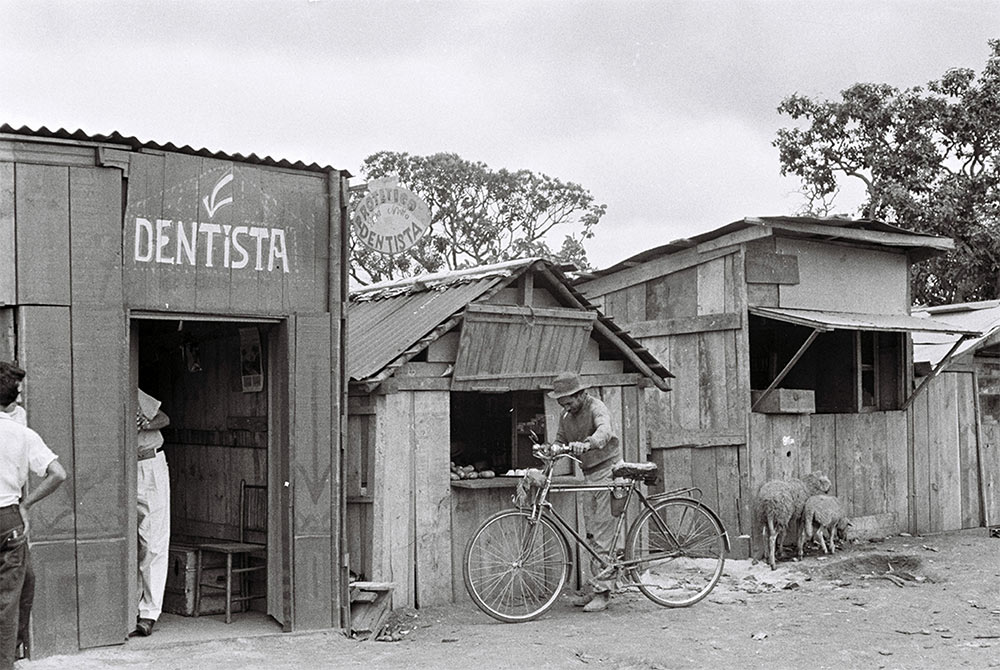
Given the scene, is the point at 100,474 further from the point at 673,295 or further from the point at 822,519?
the point at 822,519

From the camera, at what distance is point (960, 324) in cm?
1548

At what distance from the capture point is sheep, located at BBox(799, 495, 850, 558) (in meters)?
12.1

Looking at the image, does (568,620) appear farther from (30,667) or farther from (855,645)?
(30,667)

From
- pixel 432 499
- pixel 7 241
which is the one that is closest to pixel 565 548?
pixel 432 499

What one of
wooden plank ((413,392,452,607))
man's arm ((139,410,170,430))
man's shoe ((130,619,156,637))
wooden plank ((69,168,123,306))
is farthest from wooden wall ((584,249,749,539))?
wooden plank ((69,168,123,306))

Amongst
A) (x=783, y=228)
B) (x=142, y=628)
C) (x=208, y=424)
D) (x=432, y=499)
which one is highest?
(x=783, y=228)

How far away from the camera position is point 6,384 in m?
6.42

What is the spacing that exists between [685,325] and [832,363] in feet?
7.94

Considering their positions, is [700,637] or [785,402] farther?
[785,402]

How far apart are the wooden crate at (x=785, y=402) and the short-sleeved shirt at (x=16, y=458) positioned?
811 centimetres

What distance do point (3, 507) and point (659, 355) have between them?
846 centimetres

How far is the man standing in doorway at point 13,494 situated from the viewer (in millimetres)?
6371

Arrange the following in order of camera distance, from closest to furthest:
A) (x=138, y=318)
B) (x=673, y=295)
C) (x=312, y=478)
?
(x=138, y=318) → (x=312, y=478) → (x=673, y=295)

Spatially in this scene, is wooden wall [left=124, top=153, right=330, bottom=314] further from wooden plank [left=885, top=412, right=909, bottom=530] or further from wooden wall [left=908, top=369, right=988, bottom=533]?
wooden wall [left=908, top=369, right=988, bottom=533]
